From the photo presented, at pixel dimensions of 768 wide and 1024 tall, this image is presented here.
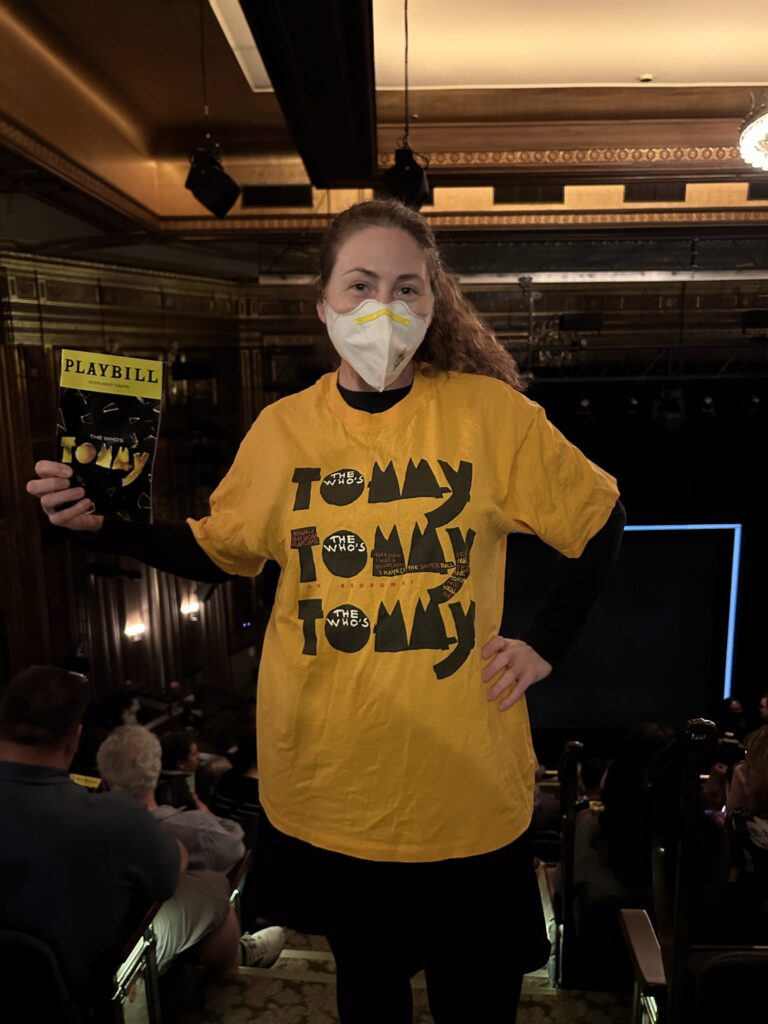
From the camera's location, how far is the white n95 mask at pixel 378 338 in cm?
115

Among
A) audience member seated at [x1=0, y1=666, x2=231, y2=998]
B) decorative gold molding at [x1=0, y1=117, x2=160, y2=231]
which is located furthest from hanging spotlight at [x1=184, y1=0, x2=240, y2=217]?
audience member seated at [x1=0, y1=666, x2=231, y2=998]

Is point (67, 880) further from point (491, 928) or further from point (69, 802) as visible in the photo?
point (491, 928)

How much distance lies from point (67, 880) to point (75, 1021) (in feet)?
0.85

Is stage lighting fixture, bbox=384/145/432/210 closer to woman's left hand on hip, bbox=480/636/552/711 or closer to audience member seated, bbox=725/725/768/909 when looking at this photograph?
audience member seated, bbox=725/725/768/909

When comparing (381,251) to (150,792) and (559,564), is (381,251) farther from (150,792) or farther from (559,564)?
(150,792)

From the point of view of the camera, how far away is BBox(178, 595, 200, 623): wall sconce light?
10.0m

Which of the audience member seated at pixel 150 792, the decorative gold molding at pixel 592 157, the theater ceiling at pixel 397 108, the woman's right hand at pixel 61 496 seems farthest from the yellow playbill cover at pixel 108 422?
the decorative gold molding at pixel 592 157

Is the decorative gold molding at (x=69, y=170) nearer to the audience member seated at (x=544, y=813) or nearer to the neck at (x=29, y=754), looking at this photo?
the neck at (x=29, y=754)

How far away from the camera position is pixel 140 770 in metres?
2.67

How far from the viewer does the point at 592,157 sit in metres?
5.84

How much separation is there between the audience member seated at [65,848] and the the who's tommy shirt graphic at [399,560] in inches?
37.4

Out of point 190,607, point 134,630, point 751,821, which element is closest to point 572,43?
point 751,821

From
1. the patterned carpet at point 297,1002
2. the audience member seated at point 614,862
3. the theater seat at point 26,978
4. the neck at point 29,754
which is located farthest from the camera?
the audience member seated at point 614,862

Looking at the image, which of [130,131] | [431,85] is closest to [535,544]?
[431,85]
